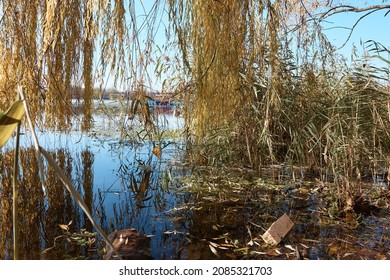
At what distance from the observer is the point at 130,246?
4.06 ft

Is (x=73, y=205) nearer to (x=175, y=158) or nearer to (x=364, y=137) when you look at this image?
(x=175, y=158)

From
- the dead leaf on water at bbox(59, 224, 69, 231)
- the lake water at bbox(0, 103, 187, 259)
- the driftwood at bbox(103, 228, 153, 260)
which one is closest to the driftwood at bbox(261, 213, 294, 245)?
the lake water at bbox(0, 103, 187, 259)

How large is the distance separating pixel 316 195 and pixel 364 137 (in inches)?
17.1

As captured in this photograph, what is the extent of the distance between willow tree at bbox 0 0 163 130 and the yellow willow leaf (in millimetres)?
689

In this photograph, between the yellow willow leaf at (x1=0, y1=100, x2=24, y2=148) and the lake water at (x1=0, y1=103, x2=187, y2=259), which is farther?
the lake water at (x1=0, y1=103, x2=187, y2=259)

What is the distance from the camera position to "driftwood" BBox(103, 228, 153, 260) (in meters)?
1.20

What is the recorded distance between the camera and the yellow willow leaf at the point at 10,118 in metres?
0.40

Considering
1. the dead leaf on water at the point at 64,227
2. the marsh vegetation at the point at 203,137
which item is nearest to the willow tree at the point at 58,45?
the marsh vegetation at the point at 203,137

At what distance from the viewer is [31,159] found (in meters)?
2.72

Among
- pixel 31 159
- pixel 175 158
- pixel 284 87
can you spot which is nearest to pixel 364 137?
pixel 284 87

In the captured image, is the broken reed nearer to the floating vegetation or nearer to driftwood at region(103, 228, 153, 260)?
→ the floating vegetation

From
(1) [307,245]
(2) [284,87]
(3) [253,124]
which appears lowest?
(1) [307,245]

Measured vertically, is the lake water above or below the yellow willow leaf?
below

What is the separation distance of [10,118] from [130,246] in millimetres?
911
